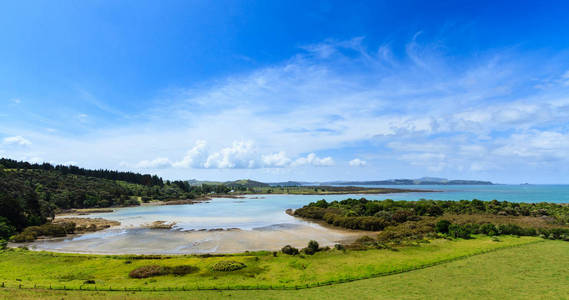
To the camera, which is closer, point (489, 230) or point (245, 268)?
point (245, 268)

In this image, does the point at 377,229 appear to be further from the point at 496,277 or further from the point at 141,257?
the point at 141,257

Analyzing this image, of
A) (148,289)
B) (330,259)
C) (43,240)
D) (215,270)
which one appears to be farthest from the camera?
(43,240)

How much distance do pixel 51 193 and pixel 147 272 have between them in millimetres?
120026

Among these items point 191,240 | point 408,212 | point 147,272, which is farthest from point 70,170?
point 408,212

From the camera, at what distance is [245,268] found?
109 feet

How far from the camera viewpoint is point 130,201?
14162 cm

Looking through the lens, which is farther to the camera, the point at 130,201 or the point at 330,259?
the point at 130,201

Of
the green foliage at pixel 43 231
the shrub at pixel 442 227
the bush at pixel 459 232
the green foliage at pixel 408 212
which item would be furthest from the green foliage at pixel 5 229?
the bush at pixel 459 232

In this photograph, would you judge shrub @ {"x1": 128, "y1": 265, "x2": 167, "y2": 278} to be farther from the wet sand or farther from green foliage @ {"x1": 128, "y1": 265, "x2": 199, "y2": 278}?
the wet sand

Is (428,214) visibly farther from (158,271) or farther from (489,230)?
(158,271)

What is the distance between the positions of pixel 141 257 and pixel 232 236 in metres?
21.2

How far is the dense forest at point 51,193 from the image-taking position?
204 feet

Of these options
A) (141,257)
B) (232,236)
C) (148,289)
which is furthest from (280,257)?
(232,236)

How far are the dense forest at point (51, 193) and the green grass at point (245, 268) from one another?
91.3 ft
